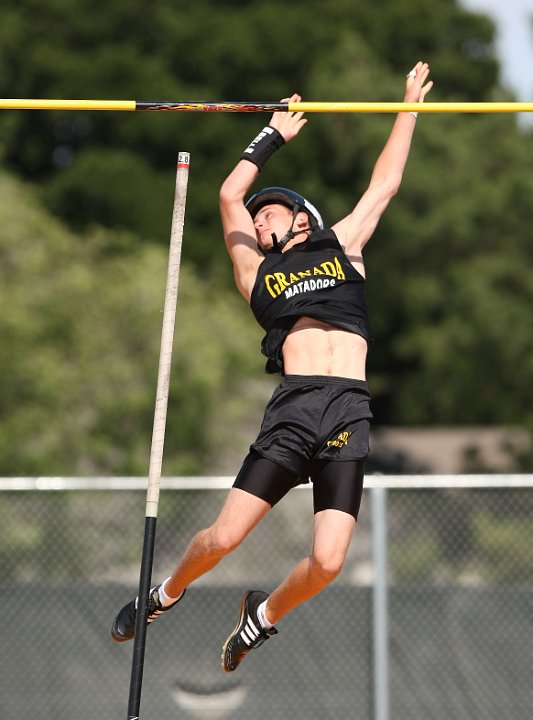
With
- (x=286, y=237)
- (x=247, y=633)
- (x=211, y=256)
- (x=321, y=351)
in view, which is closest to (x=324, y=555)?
(x=247, y=633)

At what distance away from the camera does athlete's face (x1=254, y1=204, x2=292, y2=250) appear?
6062 mm

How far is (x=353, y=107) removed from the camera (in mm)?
5754

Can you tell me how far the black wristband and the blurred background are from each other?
3.58 metres

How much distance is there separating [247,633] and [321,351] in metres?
1.35

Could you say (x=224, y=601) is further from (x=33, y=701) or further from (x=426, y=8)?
(x=426, y=8)

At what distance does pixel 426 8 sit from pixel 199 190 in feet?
29.7

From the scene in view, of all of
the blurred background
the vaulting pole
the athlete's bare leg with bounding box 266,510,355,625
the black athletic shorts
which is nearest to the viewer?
the athlete's bare leg with bounding box 266,510,355,625

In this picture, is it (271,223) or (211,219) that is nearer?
(271,223)

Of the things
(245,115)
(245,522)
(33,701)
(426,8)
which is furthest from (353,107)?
(426,8)

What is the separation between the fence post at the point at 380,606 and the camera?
827 centimetres

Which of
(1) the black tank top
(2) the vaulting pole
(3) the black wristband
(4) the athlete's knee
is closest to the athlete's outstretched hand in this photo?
(3) the black wristband

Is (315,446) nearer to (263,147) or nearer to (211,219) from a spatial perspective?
(263,147)

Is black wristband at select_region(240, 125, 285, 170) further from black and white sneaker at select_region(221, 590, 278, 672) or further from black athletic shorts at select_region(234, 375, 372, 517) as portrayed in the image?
black and white sneaker at select_region(221, 590, 278, 672)

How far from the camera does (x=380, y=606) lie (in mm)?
8328
